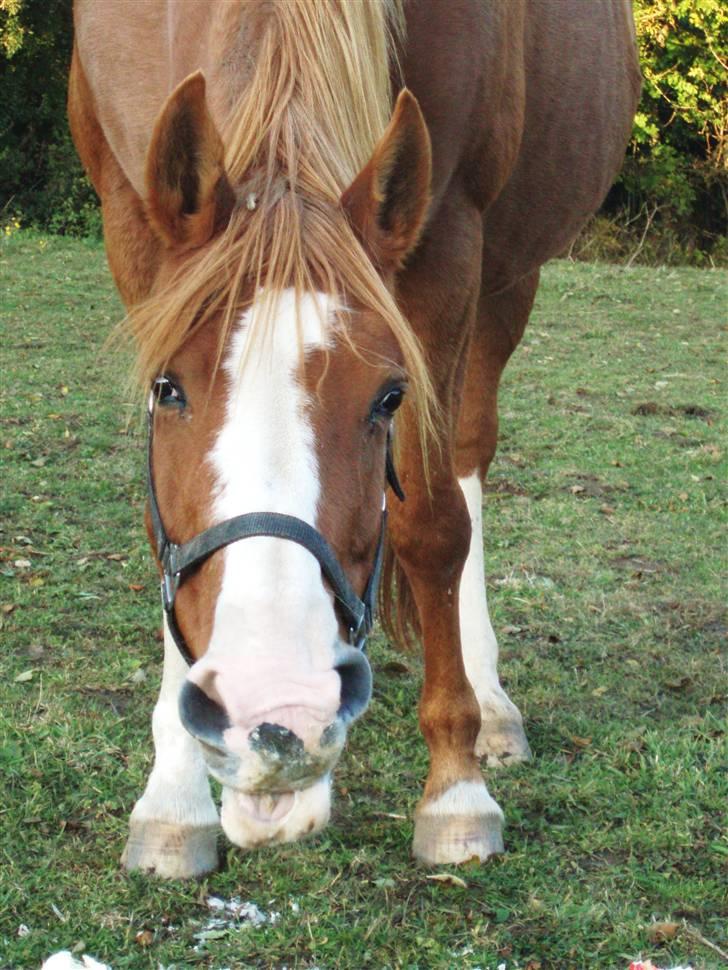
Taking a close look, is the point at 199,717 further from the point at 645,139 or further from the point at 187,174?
the point at 645,139

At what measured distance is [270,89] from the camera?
2.13 m

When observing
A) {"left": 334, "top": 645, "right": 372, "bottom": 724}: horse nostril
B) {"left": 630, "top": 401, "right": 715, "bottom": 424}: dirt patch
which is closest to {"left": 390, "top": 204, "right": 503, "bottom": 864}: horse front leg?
{"left": 334, "top": 645, "right": 372, "bottom": 724}: horse nostril

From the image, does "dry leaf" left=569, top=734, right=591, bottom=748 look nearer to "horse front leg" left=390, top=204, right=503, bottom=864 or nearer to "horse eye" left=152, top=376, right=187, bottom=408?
"horse front leg" left=390, top=204, right=503, bottom=864

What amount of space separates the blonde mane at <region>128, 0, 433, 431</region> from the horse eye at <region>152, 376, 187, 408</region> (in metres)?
0.02

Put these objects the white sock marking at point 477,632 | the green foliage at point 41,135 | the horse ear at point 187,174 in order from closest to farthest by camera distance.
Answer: the horse ear at point 187,174 → the white sock marking at point 477,632 → the green foliage at point 41,135

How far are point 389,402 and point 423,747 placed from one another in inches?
59.6

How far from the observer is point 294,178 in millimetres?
2035

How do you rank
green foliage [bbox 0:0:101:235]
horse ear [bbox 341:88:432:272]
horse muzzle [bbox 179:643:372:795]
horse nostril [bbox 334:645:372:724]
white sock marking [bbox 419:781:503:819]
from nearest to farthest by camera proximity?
horse muzzle [bbox 179:643:372:795], horse nostril [bbox 334:645:372:724], horse ear [bbox 341:88:432:272], white sock marking [bbox 419:781:503:819], green foliage [bbox 0:0:101:235]

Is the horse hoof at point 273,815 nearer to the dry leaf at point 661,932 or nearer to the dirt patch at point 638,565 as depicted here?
the dry leaf at point 661,932

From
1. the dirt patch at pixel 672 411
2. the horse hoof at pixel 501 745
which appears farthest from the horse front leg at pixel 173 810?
the dirt patch at pixel 672 411

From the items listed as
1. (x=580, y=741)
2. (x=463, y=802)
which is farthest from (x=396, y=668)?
(x=463, y=802)

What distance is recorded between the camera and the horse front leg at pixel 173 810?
8.66ft

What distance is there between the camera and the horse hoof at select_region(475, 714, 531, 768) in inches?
128

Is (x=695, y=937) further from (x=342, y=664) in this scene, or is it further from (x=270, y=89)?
(x=270, y=89)
